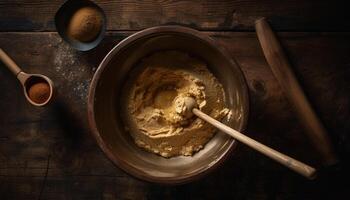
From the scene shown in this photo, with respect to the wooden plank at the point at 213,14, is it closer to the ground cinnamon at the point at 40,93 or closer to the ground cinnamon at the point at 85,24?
the ground cinnamon at the point at 85,24

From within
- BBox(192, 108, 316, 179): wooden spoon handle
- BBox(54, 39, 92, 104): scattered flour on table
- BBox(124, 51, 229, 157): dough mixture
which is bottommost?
BBox(192, 108, 316, 179): wooden spoon handle

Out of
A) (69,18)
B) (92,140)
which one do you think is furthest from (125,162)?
(69,18)

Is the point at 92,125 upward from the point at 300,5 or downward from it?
downward

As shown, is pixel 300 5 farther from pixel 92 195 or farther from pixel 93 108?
pixel 92 195

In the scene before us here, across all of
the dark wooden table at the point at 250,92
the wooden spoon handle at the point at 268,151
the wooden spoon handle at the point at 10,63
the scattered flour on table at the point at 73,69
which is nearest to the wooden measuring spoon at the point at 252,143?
the wooden spoon handle at the point at 268,151

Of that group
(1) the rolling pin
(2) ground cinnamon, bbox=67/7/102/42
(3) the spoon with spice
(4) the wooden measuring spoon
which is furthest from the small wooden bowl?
(1) the rolling pin

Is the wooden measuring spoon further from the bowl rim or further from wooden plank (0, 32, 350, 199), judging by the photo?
wooden plank (0, 32, 350, 199)

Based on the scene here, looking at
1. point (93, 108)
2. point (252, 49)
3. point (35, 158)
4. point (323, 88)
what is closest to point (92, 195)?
point (35, 158)
